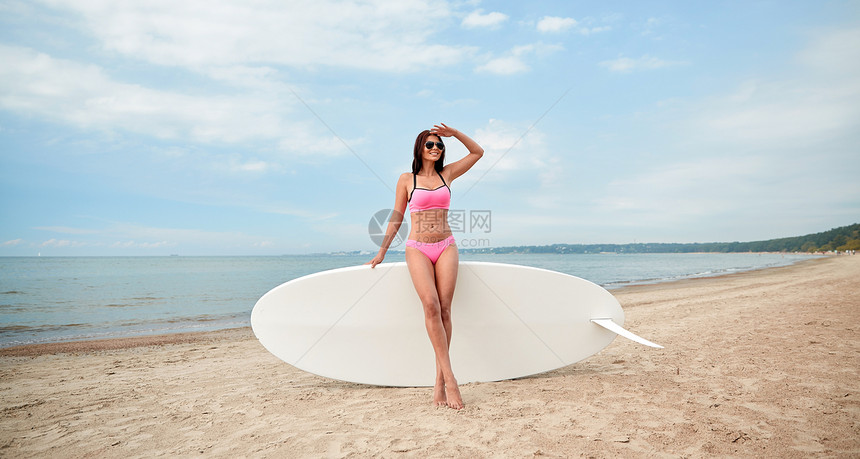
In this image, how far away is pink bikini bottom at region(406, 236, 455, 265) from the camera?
270 cm

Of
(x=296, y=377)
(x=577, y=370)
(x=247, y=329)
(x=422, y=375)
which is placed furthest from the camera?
(x=247, y=329)

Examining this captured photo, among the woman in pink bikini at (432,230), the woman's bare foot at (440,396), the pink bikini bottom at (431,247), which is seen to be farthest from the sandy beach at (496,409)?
the pink bikini bottom at (431,247)

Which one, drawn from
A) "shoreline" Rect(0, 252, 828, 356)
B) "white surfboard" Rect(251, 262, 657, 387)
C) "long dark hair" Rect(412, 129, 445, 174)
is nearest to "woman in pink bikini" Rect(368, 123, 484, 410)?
"long dark hair" Rect(412, 129, 445, 174)

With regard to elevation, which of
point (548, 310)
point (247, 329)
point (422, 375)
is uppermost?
point (548, 310)

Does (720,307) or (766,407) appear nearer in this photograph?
(766,407)

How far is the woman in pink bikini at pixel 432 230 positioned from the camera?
8.51ft

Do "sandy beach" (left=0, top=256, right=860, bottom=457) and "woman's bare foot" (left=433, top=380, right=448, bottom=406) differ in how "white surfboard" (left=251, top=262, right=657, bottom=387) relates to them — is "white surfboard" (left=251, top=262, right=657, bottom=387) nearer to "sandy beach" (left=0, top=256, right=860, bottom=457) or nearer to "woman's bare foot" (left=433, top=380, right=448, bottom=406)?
"sandy beach" (left=0, top=256, right=860, bottom=457)

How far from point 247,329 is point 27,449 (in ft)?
17.5

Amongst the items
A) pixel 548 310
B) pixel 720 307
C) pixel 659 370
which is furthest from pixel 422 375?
pixel 720 307

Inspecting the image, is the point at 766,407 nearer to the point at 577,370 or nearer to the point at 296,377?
the point at 577,370

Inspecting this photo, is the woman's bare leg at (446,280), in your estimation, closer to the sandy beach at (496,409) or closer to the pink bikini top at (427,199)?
the pink bikini top at (427,199)

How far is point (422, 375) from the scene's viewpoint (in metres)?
3.15

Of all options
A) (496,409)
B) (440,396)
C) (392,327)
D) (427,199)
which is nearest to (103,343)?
(392,327)

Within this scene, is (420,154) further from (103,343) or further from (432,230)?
(103,343)
